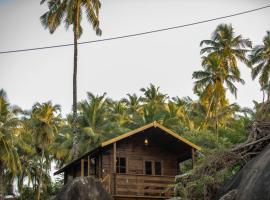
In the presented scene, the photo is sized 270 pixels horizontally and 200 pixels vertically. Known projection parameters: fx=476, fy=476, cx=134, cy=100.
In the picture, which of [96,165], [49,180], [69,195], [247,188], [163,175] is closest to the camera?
[247,188]

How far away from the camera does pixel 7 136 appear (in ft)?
127

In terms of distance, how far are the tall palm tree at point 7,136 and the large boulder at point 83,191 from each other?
768 inches

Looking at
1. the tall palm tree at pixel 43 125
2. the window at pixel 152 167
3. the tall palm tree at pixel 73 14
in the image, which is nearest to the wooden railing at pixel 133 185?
the window at pixel 152 167

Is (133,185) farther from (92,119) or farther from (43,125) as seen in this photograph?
(43,125)

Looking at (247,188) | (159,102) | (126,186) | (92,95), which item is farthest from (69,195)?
(159,102)

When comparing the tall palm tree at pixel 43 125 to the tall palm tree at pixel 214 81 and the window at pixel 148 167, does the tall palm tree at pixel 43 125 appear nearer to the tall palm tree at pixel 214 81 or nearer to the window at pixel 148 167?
the tall palm tree at pixel 214 81

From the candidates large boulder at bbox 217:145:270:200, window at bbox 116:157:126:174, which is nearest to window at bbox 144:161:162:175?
window at bbox 116:157:126:174

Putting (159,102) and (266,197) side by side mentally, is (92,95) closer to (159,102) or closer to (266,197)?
(159,102)

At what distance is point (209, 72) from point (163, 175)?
1995 centimetres

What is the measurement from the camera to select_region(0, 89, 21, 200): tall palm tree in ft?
125

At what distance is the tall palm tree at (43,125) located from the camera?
47594mm

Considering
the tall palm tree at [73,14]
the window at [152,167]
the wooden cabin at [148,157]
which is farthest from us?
the tall palm tree at [73,14]

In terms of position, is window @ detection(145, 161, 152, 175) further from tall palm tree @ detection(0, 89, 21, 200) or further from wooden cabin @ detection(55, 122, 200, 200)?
tall palm tree @ detection(0, 89, 21, 200)

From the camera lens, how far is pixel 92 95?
148 feet
